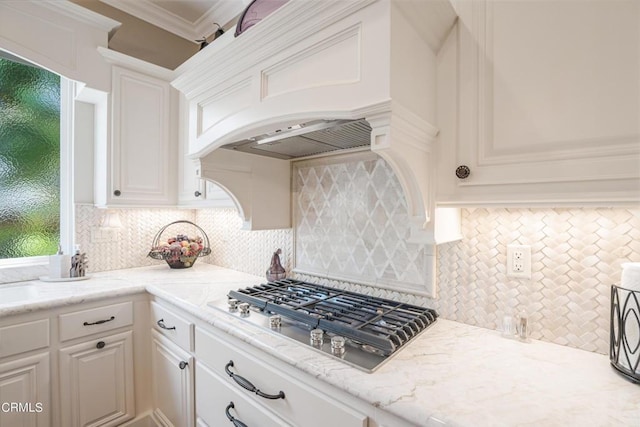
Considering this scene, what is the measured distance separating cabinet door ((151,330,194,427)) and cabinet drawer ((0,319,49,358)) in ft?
1.58

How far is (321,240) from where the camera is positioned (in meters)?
1.63

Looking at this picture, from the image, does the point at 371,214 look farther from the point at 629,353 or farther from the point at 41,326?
the point at 41,326

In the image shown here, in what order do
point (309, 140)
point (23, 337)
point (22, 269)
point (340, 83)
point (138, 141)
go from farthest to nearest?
Answer: 1. point (138, 141)
2. point (22, 269)
3. point (23, 337)
4. point (309, 140)
5. point (340, 83)

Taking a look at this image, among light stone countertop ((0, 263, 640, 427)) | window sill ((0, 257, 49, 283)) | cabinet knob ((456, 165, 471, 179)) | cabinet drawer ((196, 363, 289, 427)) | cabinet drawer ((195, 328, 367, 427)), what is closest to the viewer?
light stone countertop ((0, 263, 640, 427))

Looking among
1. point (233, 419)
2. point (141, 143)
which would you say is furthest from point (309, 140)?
point (141, 143)

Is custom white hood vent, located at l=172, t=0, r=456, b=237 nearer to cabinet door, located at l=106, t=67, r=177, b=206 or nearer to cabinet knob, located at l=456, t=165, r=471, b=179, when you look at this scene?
cabinet knob, located at l=456, t=165, r=471, b=179

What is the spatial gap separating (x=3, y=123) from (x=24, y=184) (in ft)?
1.24

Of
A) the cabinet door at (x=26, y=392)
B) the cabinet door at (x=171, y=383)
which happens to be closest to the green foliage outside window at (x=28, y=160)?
the cabinet door at (x=26, y=392)

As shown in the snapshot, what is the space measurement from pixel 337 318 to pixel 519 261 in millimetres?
642

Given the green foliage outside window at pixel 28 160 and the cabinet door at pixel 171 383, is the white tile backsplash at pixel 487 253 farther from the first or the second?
the green foliage outside window at pixel 28 160

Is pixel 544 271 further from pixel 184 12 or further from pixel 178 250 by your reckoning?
pixel 184 12

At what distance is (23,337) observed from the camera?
1410 millimetres

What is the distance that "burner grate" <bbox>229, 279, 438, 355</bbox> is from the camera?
95cm

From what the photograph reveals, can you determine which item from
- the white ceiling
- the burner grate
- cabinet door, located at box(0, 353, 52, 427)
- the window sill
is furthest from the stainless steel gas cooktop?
the white ceiling
